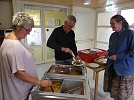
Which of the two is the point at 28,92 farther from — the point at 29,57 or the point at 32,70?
the point at 29,57

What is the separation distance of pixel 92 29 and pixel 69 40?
3430 millimetres

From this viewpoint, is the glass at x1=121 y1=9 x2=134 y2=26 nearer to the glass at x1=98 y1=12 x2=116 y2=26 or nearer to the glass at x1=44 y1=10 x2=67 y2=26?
A: the glass at x1=98 y1=12 x2=116 y2=26

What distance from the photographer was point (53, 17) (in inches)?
161

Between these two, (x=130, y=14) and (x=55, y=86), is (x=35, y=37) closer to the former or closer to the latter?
(x=55, y=86)

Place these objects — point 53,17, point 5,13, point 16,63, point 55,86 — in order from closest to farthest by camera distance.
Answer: point 16,63
point 55,86
point 5,13
point 53,17

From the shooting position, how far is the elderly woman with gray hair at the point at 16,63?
2.55ft

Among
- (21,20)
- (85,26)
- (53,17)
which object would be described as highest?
(53,17)

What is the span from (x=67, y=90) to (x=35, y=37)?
10.2 ft

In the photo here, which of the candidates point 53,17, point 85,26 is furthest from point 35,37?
point 85,26

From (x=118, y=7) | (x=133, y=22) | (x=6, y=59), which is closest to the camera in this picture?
(x=6, y=59)

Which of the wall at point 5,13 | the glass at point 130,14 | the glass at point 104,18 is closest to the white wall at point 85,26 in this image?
the glass at point 104,18

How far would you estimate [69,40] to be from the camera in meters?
1.77

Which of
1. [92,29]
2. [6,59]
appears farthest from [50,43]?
[92,29]

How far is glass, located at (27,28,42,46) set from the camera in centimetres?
373
